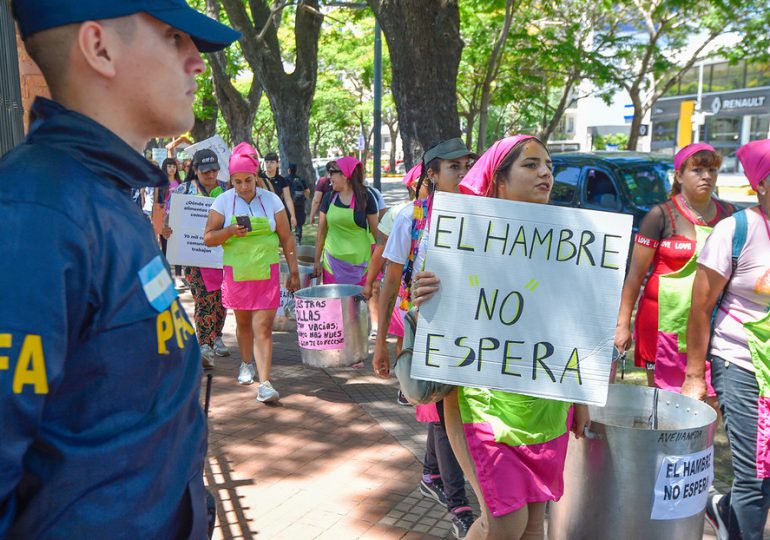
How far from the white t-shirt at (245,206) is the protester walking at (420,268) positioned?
1627mm

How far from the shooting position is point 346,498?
14.4ft

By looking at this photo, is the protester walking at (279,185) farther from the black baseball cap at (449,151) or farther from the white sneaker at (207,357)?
the black baseball cap at (449,151)

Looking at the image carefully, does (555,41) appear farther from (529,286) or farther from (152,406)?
(152,406)

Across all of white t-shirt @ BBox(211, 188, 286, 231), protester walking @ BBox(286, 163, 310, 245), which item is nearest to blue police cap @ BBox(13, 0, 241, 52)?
white t-shirt @ BBox(211, 188, 286, 231)

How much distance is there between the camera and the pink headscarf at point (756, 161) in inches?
131

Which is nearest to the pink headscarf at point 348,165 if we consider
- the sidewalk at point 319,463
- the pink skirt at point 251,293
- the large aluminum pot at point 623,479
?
the pink skirt at point 251,293

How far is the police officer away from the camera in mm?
1211

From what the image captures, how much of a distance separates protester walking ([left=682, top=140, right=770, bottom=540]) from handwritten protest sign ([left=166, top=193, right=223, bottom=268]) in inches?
183

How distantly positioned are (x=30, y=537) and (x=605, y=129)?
225 feet

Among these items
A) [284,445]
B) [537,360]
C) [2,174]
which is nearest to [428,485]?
[284,445]

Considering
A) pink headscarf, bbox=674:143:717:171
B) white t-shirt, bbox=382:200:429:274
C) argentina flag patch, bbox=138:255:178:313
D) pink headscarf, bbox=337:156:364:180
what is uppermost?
pink headscarf, bbox=674:143:717:171

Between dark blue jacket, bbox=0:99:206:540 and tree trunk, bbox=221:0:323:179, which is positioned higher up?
tree trunk, bbox=221:0:323:179

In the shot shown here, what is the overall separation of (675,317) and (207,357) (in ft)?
14.4

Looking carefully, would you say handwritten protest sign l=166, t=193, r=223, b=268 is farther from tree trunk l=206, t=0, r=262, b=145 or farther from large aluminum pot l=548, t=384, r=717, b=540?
tree trunk l=206, t=0, r=262, b=145
